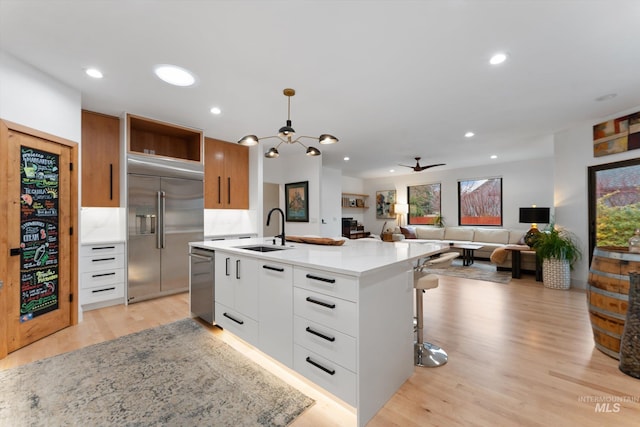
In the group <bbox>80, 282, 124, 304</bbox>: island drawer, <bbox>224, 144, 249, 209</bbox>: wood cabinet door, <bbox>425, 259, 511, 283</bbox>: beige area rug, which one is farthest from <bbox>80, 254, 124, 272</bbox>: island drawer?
<bbox>425, 259, 511, 283</bbox>: beige area rug

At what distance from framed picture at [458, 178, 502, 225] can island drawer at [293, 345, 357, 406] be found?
753 cm

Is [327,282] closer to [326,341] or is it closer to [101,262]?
[326,341]

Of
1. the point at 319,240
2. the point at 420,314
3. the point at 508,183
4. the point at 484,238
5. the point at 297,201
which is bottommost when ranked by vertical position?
the point at 420,314

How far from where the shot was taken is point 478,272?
5.54 meters

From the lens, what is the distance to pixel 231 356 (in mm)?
2270

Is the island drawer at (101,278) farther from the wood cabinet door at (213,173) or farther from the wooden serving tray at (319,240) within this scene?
the wooden serving tray at (319,240)

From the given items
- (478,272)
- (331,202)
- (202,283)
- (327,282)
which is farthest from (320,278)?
(331,202)

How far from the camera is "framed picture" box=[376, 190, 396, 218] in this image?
30.5ft

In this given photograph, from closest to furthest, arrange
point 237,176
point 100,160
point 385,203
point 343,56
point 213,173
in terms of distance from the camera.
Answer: point 343,56 → point 100,160 → point 213,173 → point 237,176 → point 385,203

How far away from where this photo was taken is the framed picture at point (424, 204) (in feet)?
27.8

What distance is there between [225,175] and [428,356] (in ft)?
13.6

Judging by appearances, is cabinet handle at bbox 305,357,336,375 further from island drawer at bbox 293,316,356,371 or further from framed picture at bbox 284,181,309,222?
framed picture at bbox 284,181,309,222

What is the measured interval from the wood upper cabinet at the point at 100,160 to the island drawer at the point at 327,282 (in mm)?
3328

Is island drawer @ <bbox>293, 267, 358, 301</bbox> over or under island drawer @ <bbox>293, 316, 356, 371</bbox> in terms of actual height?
over
